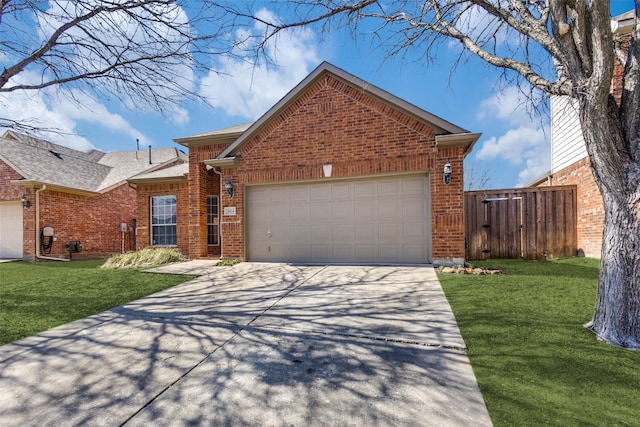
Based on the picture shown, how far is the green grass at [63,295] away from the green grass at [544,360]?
5366 mm

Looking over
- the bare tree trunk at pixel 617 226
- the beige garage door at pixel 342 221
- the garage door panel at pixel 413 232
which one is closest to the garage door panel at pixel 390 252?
the beige garage door at pixel 342 221

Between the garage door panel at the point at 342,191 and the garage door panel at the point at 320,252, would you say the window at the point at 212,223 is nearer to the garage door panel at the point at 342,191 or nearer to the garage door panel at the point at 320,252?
the garage door panel at the point at 320,252

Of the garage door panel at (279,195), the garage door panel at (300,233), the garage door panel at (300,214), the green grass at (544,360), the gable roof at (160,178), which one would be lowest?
the green grass at (544,360)

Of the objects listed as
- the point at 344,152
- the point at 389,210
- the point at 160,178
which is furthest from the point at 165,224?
the point at 389,210

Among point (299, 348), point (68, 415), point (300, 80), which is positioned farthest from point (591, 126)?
point (300, 80)

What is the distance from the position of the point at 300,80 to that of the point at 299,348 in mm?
7415

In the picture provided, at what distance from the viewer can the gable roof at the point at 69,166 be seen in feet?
41.1

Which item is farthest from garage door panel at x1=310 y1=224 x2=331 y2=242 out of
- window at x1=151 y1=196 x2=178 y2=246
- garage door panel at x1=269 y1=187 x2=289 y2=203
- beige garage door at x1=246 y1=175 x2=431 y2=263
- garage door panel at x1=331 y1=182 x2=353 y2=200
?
window at x1=151 y1=196 x2=178 y2=246

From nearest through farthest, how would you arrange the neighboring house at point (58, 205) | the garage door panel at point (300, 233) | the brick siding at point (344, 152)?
the brick siding at point (344, 152)
the garage door panel at point (300, 233)
the neighboring house at point (58, 205)

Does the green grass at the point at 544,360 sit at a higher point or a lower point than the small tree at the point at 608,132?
lower

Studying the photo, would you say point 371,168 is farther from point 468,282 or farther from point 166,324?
point 166,324

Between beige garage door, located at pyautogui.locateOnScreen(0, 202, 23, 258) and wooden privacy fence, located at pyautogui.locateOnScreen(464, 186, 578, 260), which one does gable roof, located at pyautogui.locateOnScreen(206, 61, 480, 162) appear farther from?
beige garage door, located at pyautogui.locateOnScreen(0, 202, 23, 258)

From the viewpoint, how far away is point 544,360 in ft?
9.20

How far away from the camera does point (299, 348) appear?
10.6 ft
